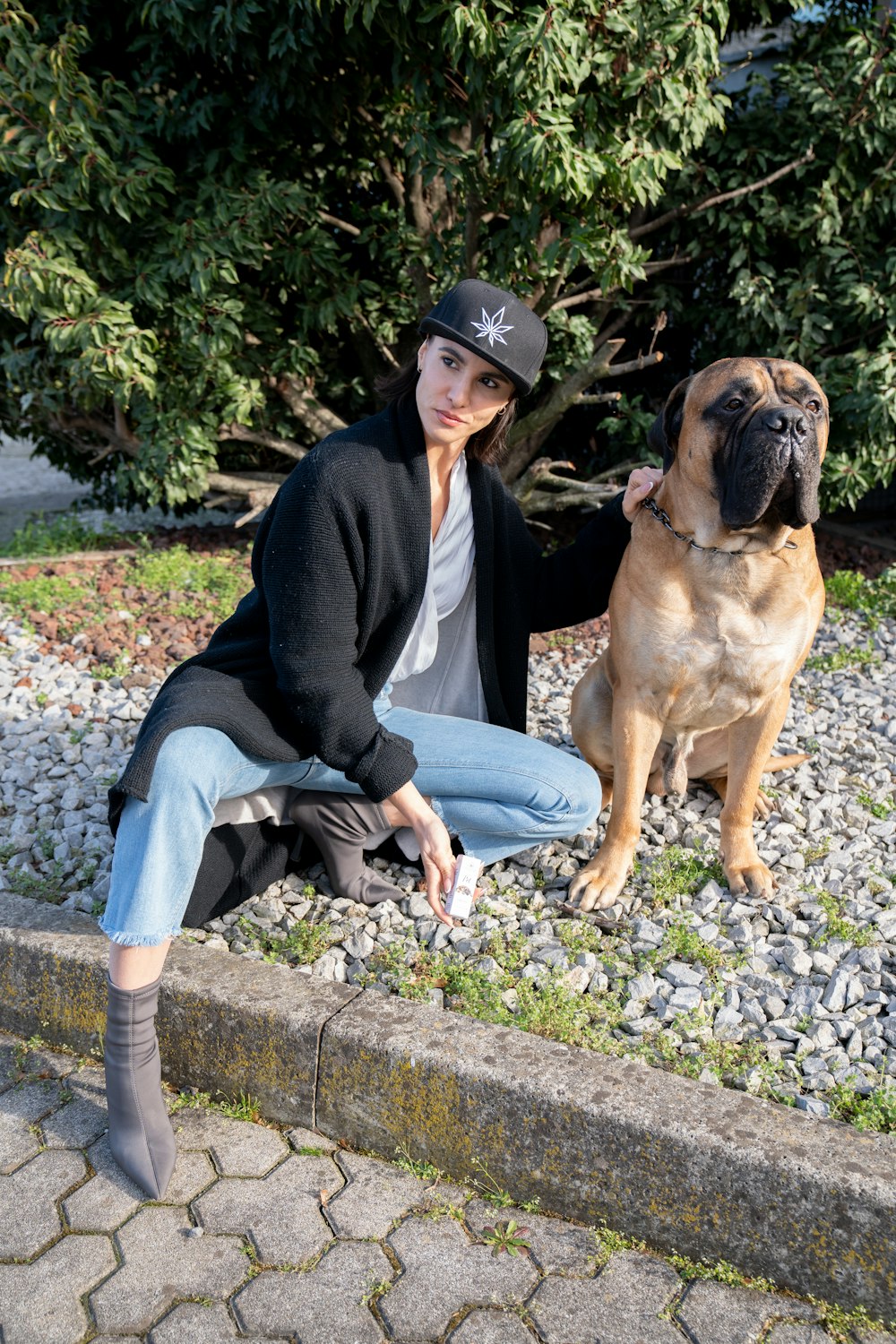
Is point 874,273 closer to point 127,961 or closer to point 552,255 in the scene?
point 552,255

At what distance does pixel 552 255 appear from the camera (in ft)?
15.3

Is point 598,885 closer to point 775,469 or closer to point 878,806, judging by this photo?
point 878,806

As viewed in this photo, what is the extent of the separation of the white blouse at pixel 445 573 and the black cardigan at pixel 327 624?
184 mm

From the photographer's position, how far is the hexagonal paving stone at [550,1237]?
1.94 metres

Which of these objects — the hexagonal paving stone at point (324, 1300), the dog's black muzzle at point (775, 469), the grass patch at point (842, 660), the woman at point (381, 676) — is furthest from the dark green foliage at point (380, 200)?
the hexagonal paving stone at point (324, 1300)

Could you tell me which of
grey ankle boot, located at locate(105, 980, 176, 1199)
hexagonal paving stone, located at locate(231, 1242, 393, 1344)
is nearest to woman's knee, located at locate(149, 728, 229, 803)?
grey ankle boot, located at locate(105, 980, 176, 1199)

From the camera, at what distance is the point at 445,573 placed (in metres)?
2.95

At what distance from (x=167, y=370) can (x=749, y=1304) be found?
4676 mm

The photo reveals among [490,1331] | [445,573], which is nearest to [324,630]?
[445,573]

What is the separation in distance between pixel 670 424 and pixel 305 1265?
2.07m

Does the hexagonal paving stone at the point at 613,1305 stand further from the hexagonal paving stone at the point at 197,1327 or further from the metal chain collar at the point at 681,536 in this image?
the metal chain collar at the point at 681,536

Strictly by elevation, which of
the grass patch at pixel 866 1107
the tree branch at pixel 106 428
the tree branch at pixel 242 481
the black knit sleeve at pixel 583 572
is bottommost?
the grass patch at pixel 866 1107

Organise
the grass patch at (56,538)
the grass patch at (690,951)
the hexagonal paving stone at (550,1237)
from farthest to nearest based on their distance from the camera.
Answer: the grass patch at (56,538) < the grass patch at (690,951) < the hexagonal paving stone at (550,1237)

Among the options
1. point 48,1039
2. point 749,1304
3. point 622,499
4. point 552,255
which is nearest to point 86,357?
point 552,255
